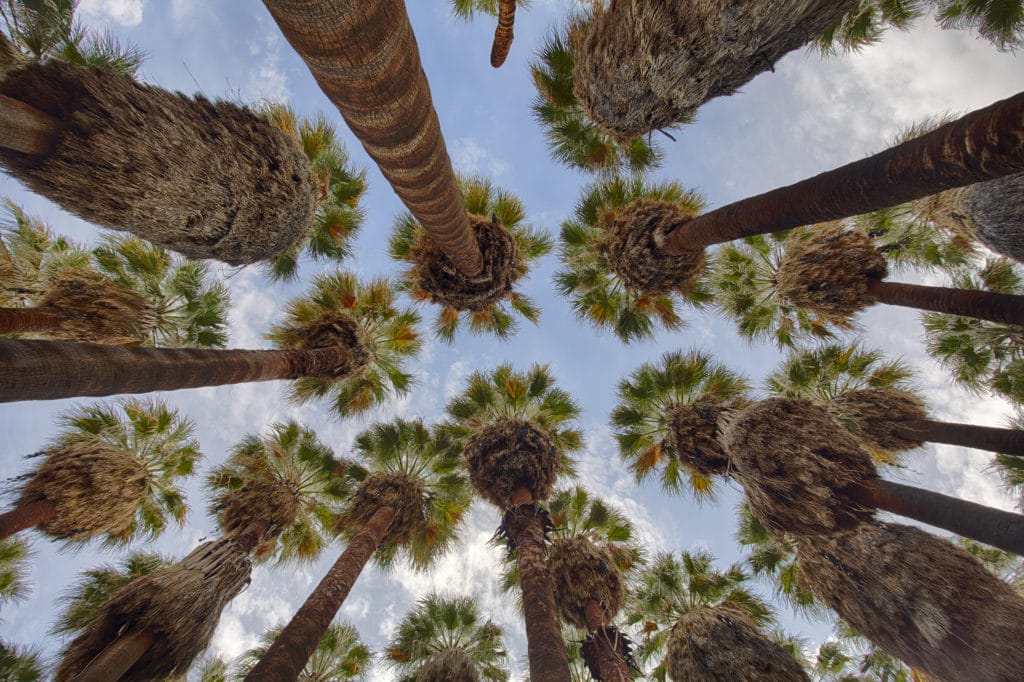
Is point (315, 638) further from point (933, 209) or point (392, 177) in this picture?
point (933, 209)

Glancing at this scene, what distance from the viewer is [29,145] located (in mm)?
4699

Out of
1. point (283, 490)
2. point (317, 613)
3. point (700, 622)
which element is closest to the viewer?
point (317, 613)

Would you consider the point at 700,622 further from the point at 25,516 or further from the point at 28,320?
the point at 28,320

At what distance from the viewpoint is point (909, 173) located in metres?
3.64

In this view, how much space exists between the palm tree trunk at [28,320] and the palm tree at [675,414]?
11.1 m

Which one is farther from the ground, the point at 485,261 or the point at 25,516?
the point at 485,261

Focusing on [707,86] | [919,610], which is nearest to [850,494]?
[919,610]

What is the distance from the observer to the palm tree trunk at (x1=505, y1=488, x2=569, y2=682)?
17.4 feet

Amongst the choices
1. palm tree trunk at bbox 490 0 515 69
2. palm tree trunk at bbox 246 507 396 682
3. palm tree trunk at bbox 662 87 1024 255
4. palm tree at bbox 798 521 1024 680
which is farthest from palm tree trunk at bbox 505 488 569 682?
palm tree trunk at bbox 490 0 515 69

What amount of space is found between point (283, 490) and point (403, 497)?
8.54ft

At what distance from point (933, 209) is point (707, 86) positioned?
728cm

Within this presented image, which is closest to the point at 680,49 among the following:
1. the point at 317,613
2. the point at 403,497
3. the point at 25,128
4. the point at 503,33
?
the point at 503,33

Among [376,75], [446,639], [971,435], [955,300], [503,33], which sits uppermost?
[503,33]

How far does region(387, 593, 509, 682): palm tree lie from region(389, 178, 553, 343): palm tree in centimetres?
654
